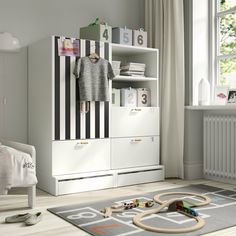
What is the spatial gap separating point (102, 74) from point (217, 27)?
157 centimetres

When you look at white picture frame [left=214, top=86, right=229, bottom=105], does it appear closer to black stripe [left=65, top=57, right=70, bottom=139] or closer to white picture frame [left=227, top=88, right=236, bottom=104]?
white picture frame [left=227, top=88, right=236, bottom=104]

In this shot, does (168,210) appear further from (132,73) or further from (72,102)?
(132,73)

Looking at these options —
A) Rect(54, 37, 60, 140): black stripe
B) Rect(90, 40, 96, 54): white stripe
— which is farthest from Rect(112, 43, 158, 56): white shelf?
Rect(54, 37, 60, 140): black stripe

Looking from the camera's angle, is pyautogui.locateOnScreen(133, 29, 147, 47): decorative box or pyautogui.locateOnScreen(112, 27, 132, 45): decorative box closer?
pyautogui.locateOnScreen(112, 27, 132, 45): decorative box

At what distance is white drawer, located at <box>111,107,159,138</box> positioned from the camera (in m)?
3.61

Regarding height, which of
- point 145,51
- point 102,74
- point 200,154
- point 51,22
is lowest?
point 200,154

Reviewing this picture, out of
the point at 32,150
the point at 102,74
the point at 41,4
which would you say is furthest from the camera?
the point at 41,4

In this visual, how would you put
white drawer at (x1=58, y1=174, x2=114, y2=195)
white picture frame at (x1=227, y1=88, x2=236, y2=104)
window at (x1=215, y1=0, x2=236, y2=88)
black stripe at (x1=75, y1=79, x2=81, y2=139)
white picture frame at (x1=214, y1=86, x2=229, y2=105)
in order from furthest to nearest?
window at (x1=215, y1=0, x2=236, y2=88)
white picture frame at (x1=214, y1=86, x2=229, y2=105)
white picture frame at (x1=227, y1=88, x2=236, y2=104)
black stripe at (x1=75, y1=79, x2=81, y2=139)
white drawer at (x1=58, y1=174, x2=114, y2=195)

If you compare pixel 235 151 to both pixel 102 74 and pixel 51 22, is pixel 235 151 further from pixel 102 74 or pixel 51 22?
pixel 51 22

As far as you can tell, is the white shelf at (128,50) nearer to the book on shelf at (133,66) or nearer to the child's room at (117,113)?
the child's room at (117,113)

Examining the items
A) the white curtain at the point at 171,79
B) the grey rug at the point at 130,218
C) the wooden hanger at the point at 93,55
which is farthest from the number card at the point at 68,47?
the grey rug at the point at 130,218

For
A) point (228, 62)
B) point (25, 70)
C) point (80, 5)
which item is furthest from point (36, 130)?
point (228, 62)

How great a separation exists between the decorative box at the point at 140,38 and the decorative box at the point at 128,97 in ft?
1.65

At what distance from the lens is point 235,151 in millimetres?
3656
